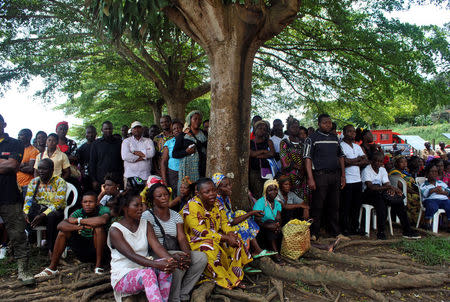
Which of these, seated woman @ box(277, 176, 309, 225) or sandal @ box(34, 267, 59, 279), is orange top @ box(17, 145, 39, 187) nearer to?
sandal @ box(34, 267, 59, 279)

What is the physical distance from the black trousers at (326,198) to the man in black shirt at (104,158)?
3694 mm

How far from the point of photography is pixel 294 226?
16.1 feet

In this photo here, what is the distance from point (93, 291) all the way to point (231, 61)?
12.0 ft

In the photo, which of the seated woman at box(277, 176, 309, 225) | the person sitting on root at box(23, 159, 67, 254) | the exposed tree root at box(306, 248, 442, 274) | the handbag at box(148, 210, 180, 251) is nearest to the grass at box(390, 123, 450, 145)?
the seated woman at box(277, 176, 309, 225)

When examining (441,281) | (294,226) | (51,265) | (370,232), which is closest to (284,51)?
(370,232)

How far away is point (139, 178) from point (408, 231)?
17.5ft

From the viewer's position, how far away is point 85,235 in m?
4.62

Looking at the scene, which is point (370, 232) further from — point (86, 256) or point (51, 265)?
point (51, 265)

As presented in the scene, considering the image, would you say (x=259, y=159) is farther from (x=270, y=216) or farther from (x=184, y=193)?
(x=184, y=193)

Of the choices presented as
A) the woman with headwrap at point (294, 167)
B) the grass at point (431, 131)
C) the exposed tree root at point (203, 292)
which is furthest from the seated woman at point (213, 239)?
the grass at point (431, 131)

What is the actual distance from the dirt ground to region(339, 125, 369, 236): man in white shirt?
60.1 inches

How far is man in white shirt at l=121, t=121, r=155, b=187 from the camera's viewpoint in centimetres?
595

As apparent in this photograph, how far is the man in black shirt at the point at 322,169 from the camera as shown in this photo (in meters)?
5.77

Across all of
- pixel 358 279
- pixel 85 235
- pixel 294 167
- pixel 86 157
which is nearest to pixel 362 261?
pixel 358 279
